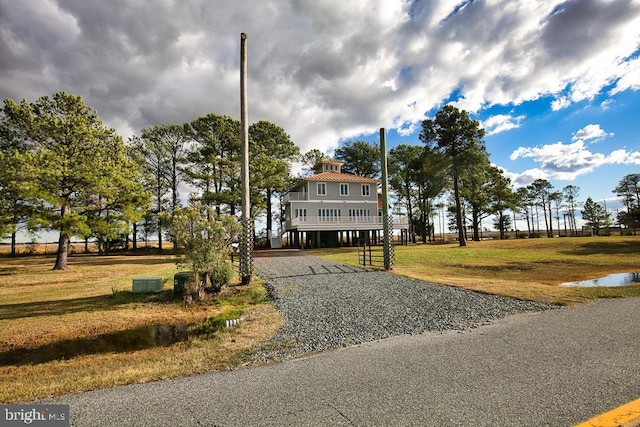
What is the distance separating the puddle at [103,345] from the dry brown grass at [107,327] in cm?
27

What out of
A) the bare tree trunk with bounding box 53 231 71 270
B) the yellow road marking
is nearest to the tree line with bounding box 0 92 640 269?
the bare tree trunk with bounding box 53 231 71 270

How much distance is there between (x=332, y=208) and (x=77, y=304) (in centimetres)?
2674

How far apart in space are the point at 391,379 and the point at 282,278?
9.05 metres

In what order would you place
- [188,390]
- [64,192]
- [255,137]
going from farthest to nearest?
1. [255,137]
2. [64,192]
3. [188,390]

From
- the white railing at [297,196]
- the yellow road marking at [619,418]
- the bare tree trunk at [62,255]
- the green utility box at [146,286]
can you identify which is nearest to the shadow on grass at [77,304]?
the green utility box at [146,286]

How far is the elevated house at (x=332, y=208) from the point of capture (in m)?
33.3

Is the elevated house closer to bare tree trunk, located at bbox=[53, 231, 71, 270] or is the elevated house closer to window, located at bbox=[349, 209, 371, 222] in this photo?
window, located at bbox=[349, 209, 371, 222]

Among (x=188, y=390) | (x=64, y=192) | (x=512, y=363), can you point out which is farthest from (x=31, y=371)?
(x=64, y=192)

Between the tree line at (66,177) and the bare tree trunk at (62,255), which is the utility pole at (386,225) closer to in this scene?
the tree line at (66,177)

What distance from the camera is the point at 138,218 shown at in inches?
764

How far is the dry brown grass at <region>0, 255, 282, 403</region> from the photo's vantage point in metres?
4.21

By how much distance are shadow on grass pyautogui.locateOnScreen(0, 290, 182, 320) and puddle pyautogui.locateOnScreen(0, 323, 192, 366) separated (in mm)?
2944

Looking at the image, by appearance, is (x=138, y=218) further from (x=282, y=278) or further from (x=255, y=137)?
(x=255, y=137)

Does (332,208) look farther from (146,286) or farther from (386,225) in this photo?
(146,286)
